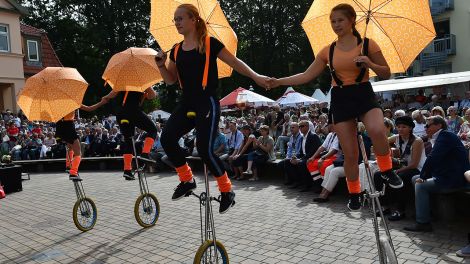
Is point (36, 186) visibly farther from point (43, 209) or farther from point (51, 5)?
point (51, 5)

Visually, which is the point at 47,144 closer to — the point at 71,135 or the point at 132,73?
the point at 71,135

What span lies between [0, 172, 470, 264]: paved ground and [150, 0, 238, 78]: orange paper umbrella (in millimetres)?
2332

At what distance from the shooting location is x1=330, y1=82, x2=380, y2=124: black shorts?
3.53 meters

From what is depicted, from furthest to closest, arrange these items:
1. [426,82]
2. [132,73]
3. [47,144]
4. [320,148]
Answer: [47,144], [426,82], [320,148], [132,73]

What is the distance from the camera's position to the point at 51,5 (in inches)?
1506

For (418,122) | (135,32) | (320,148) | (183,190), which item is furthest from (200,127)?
(135,32)

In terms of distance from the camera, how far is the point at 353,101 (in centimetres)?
355

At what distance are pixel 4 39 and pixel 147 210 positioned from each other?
23064 millimetres

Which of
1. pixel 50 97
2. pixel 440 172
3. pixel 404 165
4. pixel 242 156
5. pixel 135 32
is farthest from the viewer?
pixel 135 32

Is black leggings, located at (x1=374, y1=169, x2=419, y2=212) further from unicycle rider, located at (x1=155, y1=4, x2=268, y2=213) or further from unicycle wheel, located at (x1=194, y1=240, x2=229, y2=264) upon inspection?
unicycle rider, located at (x1=155, y1=4, x2=268, y2=213)

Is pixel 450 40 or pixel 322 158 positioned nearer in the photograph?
pixel 322 158

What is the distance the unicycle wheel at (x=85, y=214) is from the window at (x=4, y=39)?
22136 mm

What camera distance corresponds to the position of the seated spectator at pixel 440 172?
5.67 meters

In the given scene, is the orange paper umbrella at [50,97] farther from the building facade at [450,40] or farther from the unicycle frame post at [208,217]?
the building facade at [450,40]
